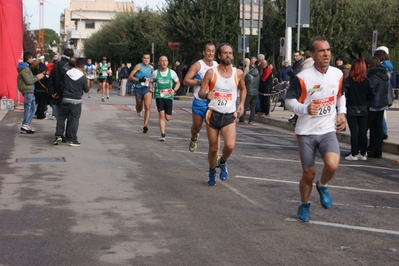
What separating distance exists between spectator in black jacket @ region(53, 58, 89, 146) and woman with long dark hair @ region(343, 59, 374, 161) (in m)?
5.10

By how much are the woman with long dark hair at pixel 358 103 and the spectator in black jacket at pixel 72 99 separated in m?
5.10

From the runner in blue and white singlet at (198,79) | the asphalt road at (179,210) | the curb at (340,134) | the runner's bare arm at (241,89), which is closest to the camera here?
the asphalt road at (179,210)

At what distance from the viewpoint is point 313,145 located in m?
7.46

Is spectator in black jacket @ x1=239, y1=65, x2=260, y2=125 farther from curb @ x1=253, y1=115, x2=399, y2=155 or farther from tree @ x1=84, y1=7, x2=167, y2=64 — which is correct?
tree @ x1=84, y1=7, x2=167, y2=64

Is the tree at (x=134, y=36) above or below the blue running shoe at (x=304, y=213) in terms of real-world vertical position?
above

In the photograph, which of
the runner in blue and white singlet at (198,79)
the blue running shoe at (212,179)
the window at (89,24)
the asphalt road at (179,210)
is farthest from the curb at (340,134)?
the window at (89,24)

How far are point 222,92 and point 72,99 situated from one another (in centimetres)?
564

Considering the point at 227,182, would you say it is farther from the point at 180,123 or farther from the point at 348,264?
the point at 180,123

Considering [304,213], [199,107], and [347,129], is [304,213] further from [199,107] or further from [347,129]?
[347,129]

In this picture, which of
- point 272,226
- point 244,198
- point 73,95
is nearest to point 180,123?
point 73,95

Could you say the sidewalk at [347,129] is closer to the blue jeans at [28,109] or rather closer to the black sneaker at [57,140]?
the blue jeans at [28,109]

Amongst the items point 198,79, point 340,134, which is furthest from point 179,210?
point 340,134

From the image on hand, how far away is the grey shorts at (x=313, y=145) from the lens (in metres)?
7.37

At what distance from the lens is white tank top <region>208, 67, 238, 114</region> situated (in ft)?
31.2
